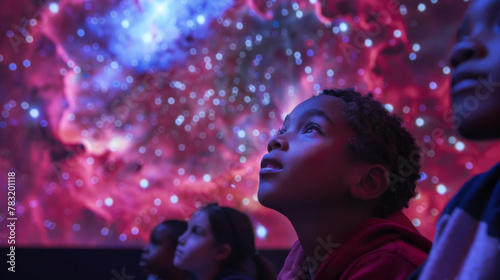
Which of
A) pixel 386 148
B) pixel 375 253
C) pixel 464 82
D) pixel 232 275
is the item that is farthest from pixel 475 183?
pixel 232 275

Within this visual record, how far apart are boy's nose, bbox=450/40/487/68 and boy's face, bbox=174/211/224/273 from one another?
0.95 m

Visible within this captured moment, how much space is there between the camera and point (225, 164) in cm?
250

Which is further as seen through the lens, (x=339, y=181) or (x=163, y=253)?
(x=163, y=253)

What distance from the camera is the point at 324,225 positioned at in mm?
663

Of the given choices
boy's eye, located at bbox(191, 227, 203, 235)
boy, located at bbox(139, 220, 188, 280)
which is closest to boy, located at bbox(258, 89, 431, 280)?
boy's eye, located at bbox(191, 227, 203, 235)

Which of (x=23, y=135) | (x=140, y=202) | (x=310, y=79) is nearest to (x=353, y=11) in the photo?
(x=310, y=79)

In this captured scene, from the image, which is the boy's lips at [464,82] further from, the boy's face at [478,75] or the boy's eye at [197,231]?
the boy's eye at [197,231]

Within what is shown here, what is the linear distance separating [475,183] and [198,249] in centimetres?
94

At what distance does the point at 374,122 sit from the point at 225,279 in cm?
66

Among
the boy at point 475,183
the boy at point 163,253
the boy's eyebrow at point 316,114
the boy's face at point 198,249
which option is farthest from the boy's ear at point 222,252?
the boy at point 475,183

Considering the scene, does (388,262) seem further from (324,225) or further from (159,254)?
(159,254)

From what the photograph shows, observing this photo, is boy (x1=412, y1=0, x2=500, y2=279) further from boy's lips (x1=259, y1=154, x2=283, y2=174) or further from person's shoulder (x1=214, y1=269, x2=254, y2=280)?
person's shoulder (x1=214, y1=269, x2=254, y2=280)

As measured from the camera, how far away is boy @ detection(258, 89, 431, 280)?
0.62 metres

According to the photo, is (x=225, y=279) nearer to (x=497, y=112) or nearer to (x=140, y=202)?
(x=497, y=112)
